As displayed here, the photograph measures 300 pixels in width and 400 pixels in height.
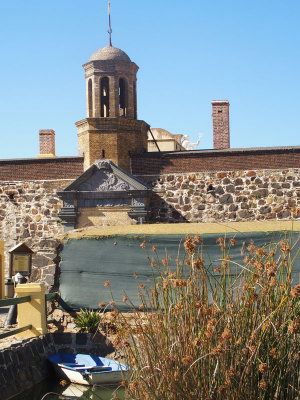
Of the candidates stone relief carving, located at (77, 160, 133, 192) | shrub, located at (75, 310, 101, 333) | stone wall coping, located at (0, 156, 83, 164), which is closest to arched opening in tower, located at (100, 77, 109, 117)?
stone wall coping, located at (0, 156, 83, 164)

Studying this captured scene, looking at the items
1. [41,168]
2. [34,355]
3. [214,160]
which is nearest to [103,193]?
[41,168]

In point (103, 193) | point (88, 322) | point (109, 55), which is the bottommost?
point (88, 322)

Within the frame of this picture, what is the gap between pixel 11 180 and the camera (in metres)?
23.2

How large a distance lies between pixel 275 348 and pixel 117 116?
Result: 17.9 metres

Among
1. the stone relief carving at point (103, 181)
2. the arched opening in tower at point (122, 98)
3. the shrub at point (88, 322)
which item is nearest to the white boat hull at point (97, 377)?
the shrub at point (88, 322)

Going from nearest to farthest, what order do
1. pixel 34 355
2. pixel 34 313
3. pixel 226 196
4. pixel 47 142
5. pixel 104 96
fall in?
pixel 34 355
pixel 34 313
pixel 226 196
pixel 104 96
pixel 47 142

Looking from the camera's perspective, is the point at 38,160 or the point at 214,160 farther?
the point at 38,160

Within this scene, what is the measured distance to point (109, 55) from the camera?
2297 centimetres

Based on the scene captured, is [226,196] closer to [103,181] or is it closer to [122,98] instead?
[103,181]

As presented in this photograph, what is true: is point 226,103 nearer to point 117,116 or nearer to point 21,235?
point 117,116

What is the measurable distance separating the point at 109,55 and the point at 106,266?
11.8m

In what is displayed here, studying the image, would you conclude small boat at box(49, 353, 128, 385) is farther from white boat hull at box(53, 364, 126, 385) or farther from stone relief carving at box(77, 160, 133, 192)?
stone relief carving at box(77, 160, 133, 192)

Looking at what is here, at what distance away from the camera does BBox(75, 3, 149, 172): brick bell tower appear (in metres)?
22.1

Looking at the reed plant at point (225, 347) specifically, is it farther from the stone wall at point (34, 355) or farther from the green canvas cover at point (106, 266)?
the green canvas cover at point (106, 266)
